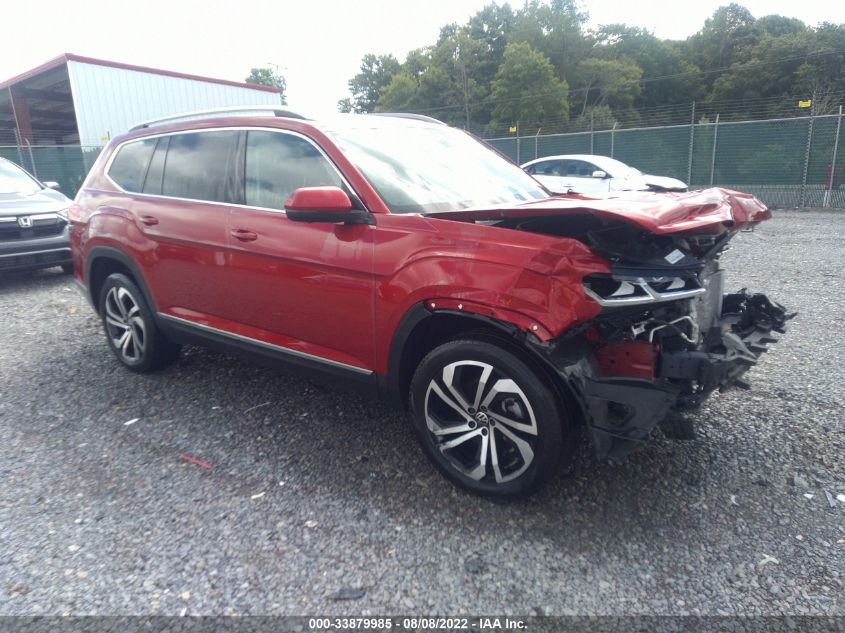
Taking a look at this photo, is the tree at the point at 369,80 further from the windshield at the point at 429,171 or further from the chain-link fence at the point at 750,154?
the windshield at the point at 429,171

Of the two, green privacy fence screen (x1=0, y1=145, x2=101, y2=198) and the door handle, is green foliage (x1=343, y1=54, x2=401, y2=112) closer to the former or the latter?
green privacy fence screen (x1=0, y1=145, x2=101, y2=198)

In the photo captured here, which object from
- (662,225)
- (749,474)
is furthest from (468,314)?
(749,474)

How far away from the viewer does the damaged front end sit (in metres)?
2.46

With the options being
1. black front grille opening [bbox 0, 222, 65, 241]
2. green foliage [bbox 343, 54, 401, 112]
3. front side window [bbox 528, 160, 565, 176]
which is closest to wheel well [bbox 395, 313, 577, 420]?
black front grille opening [bbox 0, 222, 65, 241]

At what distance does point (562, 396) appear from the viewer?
2.61 m

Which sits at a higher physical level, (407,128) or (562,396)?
(407,128)

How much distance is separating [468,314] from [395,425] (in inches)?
48.9

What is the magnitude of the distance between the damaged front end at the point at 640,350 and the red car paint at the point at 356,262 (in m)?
0.10

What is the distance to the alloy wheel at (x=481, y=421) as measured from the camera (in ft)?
8.77

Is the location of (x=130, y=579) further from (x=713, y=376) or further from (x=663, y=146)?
(x=663, y=146)

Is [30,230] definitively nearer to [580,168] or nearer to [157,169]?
[157,169]

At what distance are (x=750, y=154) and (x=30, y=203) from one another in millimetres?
17360

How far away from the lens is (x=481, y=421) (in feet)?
9.21

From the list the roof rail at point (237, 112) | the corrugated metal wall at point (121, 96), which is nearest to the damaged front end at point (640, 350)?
the roof rail at point (237, 112)
